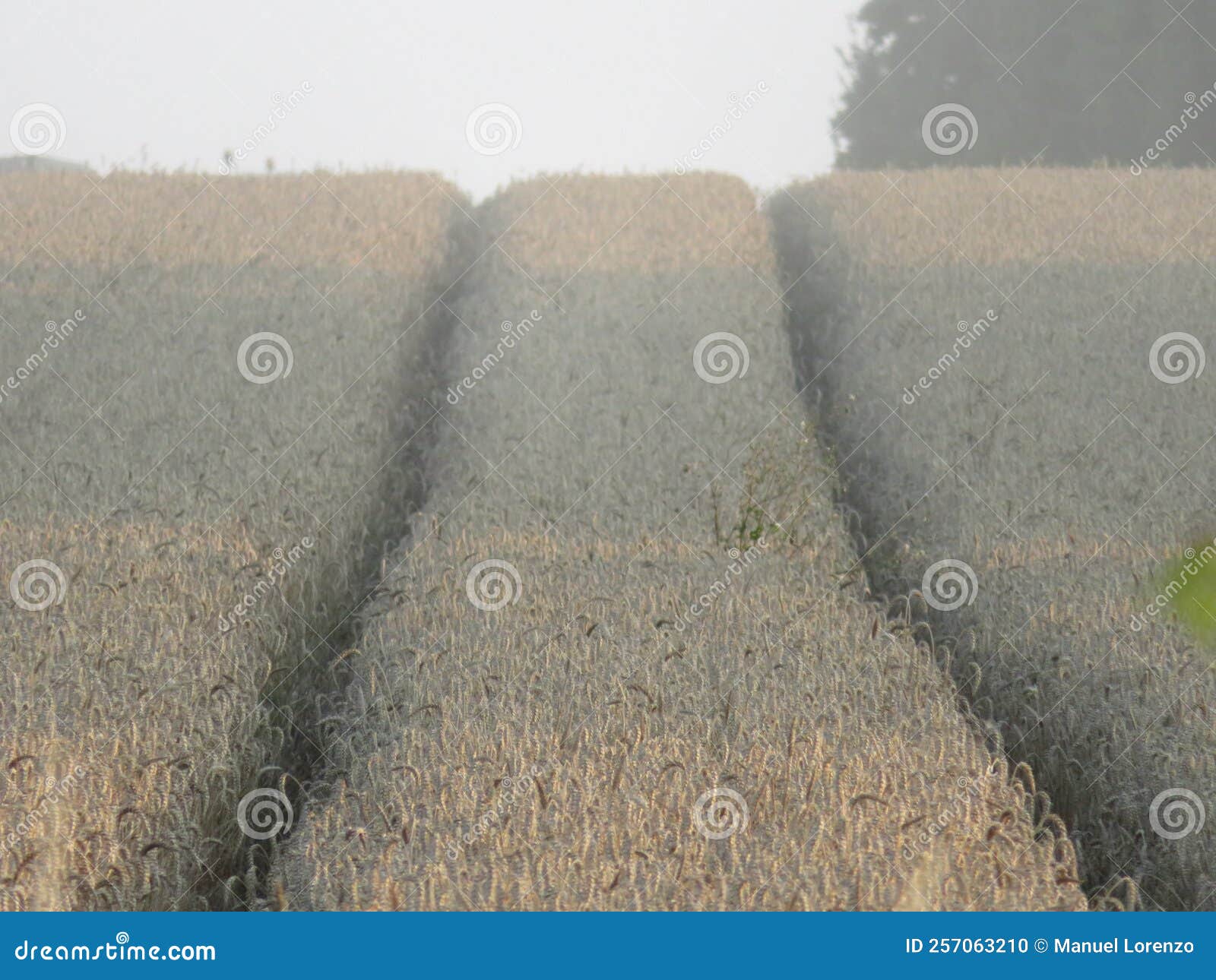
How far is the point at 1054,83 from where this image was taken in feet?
83.1

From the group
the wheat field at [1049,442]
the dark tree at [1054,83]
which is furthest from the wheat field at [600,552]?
the dark tree at [1054,83]

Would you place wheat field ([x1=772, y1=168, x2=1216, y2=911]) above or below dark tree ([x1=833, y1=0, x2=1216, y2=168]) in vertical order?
below

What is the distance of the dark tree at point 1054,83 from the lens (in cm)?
2409

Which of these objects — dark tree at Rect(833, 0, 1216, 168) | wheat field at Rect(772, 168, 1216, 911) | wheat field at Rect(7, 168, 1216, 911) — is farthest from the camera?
dark tree at Rect(833, 0, 1216, 168)

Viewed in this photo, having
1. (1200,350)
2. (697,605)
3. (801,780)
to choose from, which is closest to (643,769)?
(801,780)

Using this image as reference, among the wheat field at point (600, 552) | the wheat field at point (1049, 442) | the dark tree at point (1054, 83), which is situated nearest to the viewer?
the wheat field at point (600, 552)

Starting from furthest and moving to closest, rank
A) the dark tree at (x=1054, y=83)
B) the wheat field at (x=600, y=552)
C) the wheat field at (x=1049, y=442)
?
the dark tree at (x=1054, y=83), the wheat field at (x=1049, y=442), the wheat field at (x=600, y=552)

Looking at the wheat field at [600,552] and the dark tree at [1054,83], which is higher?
the dark tree at [1054,83]

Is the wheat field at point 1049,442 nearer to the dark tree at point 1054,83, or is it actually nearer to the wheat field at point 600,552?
the wheat field at point 600,552

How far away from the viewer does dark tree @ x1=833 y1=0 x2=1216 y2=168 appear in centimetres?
2409

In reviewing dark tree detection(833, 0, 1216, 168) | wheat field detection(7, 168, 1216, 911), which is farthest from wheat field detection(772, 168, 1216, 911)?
dark tree detection(833, 0, 1216, 168)

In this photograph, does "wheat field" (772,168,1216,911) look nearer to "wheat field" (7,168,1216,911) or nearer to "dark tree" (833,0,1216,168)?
"wheat field" (7,168,1216,911)

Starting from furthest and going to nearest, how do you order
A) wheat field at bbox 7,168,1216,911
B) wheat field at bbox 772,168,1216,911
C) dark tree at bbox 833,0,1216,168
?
1. dark tree at bbox 833,0,1216,168
2. wheat field at bbox 772,168,1216,911
3. wheat field at bbox 7,168,1216,911

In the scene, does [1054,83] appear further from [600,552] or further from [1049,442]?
[600,552]
